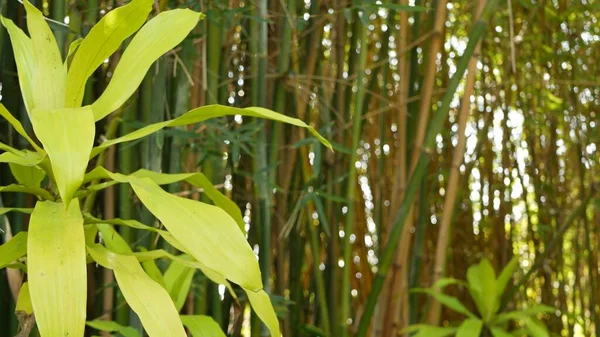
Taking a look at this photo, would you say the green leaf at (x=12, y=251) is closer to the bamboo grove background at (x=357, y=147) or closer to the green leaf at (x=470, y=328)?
the bamboo grove background at (x=357, y=147)

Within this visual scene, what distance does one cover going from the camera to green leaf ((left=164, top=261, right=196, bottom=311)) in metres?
1.00

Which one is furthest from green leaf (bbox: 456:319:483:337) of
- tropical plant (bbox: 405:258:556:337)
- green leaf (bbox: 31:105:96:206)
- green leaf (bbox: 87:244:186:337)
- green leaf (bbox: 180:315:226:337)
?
green leaf (bbox: 31:105:96:206)

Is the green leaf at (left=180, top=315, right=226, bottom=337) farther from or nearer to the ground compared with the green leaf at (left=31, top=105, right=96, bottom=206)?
nearer to the ground

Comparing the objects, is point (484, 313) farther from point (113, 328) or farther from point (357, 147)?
point (113, 328)

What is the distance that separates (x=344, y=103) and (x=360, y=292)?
0.64m

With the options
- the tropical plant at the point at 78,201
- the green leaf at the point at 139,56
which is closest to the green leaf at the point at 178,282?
→ the tropical plant at the point at 78,201

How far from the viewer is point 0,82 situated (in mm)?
1085

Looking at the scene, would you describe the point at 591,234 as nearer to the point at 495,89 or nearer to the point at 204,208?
the point at 495,89

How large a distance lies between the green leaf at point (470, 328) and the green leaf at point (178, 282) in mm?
514

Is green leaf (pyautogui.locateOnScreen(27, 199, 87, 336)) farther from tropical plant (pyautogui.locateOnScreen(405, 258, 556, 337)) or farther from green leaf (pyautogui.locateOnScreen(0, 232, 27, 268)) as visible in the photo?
tropical plant (pyautogui.locateOnScreen(405, 258, 556, 337))

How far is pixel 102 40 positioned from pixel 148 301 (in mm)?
216

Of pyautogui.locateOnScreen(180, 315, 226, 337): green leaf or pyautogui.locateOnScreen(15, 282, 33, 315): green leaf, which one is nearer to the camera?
pyautogui.locateOnScreen(15, 282, 33, 315): green leaf

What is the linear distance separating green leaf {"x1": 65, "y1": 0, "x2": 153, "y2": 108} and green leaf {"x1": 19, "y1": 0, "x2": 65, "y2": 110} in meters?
0.01

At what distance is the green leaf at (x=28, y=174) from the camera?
2.29 ft
